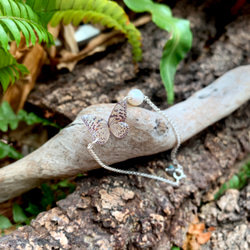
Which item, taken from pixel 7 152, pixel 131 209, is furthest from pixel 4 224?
pixel 131 209

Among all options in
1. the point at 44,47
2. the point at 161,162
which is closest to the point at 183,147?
the point at 161,162

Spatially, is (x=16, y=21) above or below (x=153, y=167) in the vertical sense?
above

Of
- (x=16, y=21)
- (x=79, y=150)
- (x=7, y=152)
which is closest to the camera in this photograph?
(x=16, y=21)

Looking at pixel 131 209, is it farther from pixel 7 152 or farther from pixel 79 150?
pixel 7 152

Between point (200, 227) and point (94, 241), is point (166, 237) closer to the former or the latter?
point (200, 227)

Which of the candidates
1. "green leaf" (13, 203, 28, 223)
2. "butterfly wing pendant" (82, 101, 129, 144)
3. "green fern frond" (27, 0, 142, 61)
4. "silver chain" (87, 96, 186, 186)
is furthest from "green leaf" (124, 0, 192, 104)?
"green leaf" (13, 203, 28, 223)

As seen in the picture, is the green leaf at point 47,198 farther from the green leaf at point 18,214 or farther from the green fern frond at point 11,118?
the green fern frond at point 11,118

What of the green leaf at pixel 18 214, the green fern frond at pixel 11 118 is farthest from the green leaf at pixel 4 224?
the green fern frond at pixel 11 118

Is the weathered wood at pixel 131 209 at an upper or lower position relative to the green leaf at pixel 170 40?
lower
